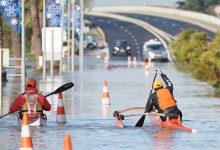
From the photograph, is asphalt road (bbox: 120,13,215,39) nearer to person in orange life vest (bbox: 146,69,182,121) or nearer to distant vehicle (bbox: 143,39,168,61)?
distant vehicle (bbox: 143,39,168,61)

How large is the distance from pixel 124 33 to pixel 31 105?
105283mm

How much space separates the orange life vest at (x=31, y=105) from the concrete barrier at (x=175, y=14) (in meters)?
98.6

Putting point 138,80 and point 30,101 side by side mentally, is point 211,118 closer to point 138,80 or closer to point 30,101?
point 30,101

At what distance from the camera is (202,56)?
152 feet

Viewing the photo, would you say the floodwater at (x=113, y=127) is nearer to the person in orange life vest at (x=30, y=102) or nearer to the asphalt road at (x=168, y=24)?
the person in orange life vest at (x=30, y=102)

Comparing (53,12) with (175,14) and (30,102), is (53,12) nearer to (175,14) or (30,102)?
(30,102)

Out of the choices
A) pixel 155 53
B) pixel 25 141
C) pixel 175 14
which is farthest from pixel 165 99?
pixel 175 14

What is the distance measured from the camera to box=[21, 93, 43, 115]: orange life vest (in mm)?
21516

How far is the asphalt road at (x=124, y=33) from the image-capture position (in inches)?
4240

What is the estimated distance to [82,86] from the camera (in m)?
41.8

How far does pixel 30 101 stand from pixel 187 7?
169 meters

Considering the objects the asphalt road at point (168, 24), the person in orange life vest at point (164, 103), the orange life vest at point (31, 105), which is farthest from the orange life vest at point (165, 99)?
the asphalt road at point (168, 24)

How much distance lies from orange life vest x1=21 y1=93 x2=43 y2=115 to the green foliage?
17.7 metres

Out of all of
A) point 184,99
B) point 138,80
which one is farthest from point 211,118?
point 138,80
